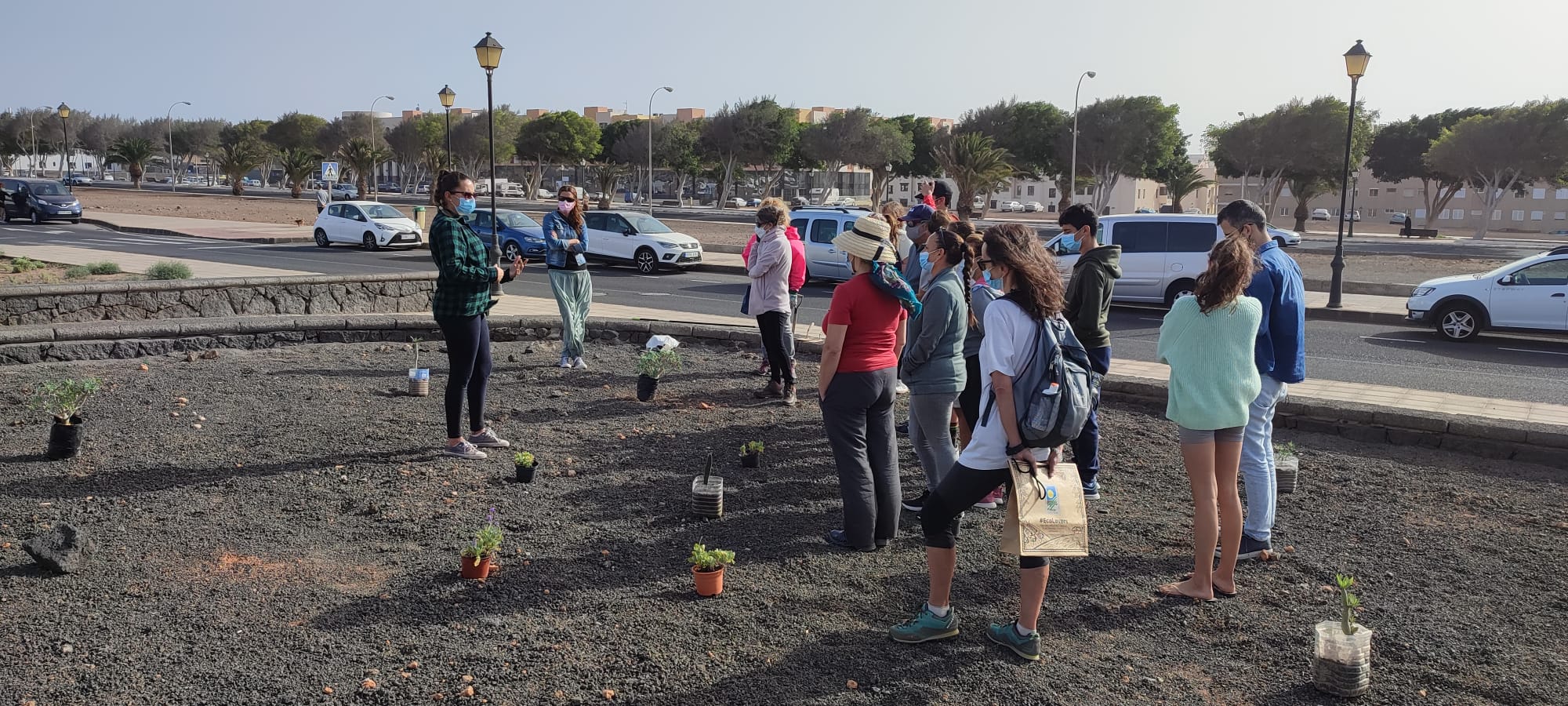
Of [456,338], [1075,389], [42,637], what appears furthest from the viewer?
[456,338]

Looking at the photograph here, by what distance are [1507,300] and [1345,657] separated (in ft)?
42.8

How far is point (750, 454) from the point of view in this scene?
6570mm

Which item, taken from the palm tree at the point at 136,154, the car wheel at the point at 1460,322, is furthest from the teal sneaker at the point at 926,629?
the palm tree at the point at 136,154

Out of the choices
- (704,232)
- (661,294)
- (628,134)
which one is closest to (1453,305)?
(661,294)

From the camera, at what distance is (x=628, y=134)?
A: 79938mm

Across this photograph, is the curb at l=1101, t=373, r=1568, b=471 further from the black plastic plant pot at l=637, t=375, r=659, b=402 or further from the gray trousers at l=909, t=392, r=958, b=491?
the black plastic plant pot at l=637, t=375, r=659, b=402

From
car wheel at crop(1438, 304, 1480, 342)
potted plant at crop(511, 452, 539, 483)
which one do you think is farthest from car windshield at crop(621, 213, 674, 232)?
potted plant at crop(511, 452, 539, 483)

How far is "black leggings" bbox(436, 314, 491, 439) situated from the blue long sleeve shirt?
4157mm

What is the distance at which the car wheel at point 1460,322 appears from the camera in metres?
14.4

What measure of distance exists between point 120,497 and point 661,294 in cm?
1333

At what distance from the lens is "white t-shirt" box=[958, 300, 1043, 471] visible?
369cm

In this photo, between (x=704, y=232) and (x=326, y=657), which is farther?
(x=704, y=232)

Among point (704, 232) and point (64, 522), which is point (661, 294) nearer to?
point (64, 522)

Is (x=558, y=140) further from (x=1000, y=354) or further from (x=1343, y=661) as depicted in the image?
(x=1343, y=661)
